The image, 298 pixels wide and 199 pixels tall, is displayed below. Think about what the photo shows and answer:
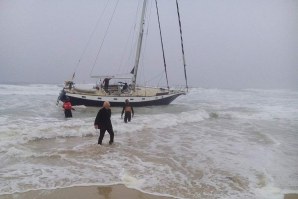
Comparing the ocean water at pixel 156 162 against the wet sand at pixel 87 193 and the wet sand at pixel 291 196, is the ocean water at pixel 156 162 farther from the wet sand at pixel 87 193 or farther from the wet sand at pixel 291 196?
the wet sand at pixel 87 193

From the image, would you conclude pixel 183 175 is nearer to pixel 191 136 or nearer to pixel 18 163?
pixel 18 163

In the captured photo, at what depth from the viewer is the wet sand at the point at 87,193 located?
6246 millimetres

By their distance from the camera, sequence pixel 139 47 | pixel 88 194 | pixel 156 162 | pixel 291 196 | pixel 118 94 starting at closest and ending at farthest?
pixel 88 194 → pixel 291 196 → pixel 156 162 → pixel 118 94 → pixel 139 47

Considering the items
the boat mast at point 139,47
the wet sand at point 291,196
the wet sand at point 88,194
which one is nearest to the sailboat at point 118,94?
the boat mast at point 139,47

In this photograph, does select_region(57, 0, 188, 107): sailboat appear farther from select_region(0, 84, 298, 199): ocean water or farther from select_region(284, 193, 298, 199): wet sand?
select_region(284, 193, 298, 199): wet sand

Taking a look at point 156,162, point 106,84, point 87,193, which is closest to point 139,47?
point 106,84

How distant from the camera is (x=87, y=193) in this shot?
6.50 m

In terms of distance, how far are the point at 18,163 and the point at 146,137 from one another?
20.3ft

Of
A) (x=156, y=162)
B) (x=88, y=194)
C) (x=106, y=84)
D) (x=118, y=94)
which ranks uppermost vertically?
(x=106, y=84)

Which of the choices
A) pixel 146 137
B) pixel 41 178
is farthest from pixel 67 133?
pixel 41 178

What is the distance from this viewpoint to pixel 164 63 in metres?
30.1

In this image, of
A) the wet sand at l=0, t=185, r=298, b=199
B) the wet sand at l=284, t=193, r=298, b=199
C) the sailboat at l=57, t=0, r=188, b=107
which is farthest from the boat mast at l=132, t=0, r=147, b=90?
the wet sand at l=284, t=193, r=298, b=199

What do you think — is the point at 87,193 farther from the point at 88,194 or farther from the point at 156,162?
the point at 156,162

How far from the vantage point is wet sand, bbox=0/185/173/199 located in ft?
20.5
